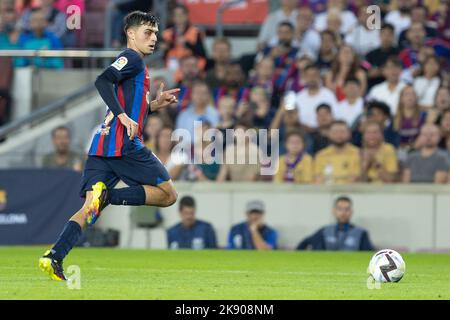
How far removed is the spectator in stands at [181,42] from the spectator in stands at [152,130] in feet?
5.57

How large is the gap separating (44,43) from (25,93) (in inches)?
36.5

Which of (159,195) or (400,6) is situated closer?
(159,195)

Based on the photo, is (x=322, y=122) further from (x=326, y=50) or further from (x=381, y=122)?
(x=326, y=50)

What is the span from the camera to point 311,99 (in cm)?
1962

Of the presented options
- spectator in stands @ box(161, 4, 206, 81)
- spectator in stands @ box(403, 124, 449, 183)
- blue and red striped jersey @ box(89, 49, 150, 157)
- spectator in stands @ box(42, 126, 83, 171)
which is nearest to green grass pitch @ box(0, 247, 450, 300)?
blue and red striped jersey @ box(89, 49, 150, 157)

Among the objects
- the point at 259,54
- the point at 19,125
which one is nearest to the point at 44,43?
the point at 19,125

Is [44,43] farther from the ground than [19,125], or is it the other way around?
[44,43]

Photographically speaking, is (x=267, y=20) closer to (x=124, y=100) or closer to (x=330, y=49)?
(x=330, y=49)

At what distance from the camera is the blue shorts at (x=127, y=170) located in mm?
11438

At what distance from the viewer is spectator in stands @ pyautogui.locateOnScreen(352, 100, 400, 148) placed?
61.4 feet

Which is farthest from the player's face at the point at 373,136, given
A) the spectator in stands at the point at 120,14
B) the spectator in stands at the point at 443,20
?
the spectator in stands at the point at 120,14

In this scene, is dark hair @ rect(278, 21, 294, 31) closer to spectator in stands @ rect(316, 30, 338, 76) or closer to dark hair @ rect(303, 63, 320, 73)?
spectator in stands @ rect(316, 30, 338, 76)

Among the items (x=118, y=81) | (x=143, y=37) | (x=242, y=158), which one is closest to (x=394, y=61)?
(x=242, y=158)

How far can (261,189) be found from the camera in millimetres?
18531
